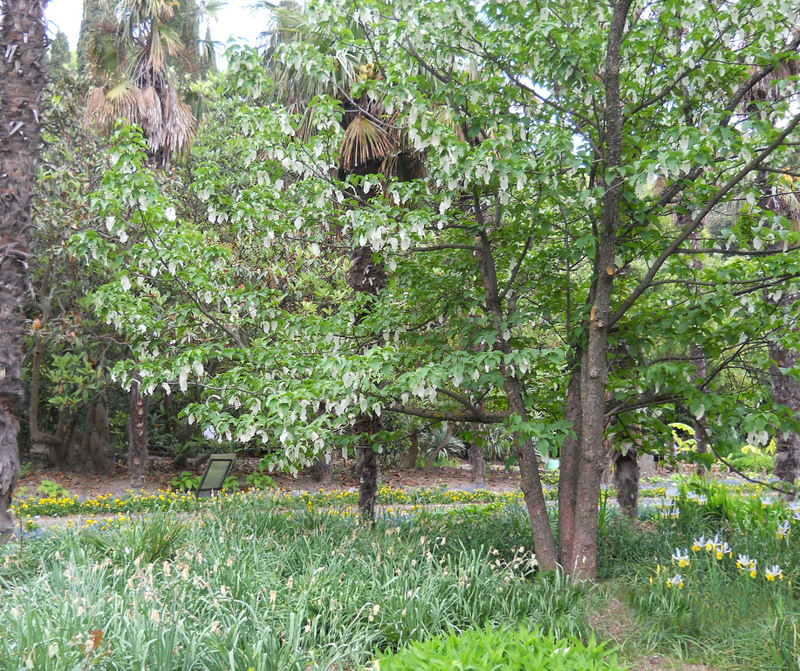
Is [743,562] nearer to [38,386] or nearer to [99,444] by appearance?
[38,386]

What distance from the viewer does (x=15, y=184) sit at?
5203 millimetres

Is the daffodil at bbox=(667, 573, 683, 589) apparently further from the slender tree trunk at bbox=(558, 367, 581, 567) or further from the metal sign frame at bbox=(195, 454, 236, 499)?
the metal sign frame at bbox=(195, 454, 236, 499)

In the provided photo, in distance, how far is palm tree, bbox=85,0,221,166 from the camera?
36.5 feet

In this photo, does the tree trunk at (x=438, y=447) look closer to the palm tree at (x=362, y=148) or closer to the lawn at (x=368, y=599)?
the palm tree at (x=362, y=148)

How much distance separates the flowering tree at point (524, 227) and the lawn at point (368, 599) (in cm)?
73

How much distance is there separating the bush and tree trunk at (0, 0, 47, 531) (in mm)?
3851

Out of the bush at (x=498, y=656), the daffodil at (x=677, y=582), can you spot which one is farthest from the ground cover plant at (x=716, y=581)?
the bush at (x=498, y=656)

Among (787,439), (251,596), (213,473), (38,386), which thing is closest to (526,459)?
(251,596)

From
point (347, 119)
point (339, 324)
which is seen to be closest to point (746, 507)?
point (339, 324)

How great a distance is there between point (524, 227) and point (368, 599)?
3011 mm

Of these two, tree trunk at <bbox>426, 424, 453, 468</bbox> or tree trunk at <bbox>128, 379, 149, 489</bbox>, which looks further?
tree trunk at <bbox>426, 424, 453, 468</bbox>

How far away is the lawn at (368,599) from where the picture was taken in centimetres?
287

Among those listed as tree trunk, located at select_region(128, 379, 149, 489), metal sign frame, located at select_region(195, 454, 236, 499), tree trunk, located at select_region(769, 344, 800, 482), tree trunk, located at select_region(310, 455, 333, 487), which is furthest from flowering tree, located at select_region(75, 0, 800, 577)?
tree trunk, located at select_region(310, 455, 333, 487)

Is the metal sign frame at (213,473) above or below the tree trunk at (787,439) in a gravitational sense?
below
